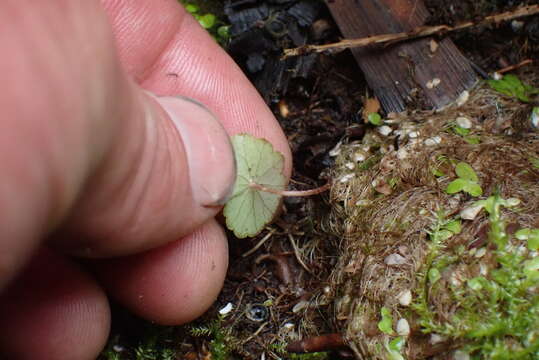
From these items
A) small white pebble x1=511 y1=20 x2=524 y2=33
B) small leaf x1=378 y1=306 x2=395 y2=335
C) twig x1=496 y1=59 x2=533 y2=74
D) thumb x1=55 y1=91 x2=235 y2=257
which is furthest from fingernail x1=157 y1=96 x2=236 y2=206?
small white pebble x1=511 y1=20 x2=524 y2=33

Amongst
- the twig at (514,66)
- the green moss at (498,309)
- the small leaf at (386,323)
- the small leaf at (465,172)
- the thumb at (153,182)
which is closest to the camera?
the thumb at (153,182)

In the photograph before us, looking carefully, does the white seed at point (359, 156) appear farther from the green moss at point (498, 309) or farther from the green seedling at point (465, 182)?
the green moss at point (498, 309)

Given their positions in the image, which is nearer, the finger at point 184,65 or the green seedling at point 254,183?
the green seedling at point 254,183

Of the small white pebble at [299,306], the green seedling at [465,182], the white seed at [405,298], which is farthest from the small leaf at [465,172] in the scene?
the small white pebble at [299,306]

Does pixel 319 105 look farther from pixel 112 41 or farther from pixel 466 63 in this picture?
pixel 112 41

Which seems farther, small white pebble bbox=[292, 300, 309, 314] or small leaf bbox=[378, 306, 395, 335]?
small white pebble bbox=[292, 300, 309, 314]

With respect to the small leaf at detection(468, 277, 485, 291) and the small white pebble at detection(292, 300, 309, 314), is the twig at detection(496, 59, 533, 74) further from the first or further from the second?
the small white pebble at detection(292, 300, 309, 314)
